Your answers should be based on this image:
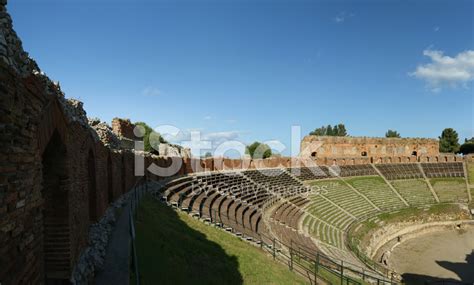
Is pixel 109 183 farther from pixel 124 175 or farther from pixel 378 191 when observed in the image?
pixel 378 191

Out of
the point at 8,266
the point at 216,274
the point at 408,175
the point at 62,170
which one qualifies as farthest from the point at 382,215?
the point at 8,266

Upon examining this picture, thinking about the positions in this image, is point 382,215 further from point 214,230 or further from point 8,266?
point 8,266

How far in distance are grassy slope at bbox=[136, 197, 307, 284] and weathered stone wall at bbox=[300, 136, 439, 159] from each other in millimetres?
35053

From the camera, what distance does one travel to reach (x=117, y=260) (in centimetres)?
711

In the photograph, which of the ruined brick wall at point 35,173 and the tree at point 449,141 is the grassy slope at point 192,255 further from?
the tree at point 449,141

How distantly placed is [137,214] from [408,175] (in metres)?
39.3

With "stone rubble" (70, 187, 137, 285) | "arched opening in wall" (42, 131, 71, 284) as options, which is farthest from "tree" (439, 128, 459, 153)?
"arched opening in wall" (42, 131, 71, 284)

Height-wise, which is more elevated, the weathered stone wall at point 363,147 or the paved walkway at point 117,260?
the weathered stone wall at point 363,147

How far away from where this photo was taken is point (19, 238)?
12.5 ft

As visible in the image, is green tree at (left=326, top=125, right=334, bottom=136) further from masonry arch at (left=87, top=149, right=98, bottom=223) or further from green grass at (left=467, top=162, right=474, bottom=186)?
masonry arch at (left=87, top=149, right=98, bottom=223)

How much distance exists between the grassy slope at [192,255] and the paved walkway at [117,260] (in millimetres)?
313

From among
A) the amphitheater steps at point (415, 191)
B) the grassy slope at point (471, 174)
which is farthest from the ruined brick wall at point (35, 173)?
the grassy slope at point (471, 174)

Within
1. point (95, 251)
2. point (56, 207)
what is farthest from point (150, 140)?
point (56, 207)

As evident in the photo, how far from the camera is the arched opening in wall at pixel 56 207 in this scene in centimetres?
592
